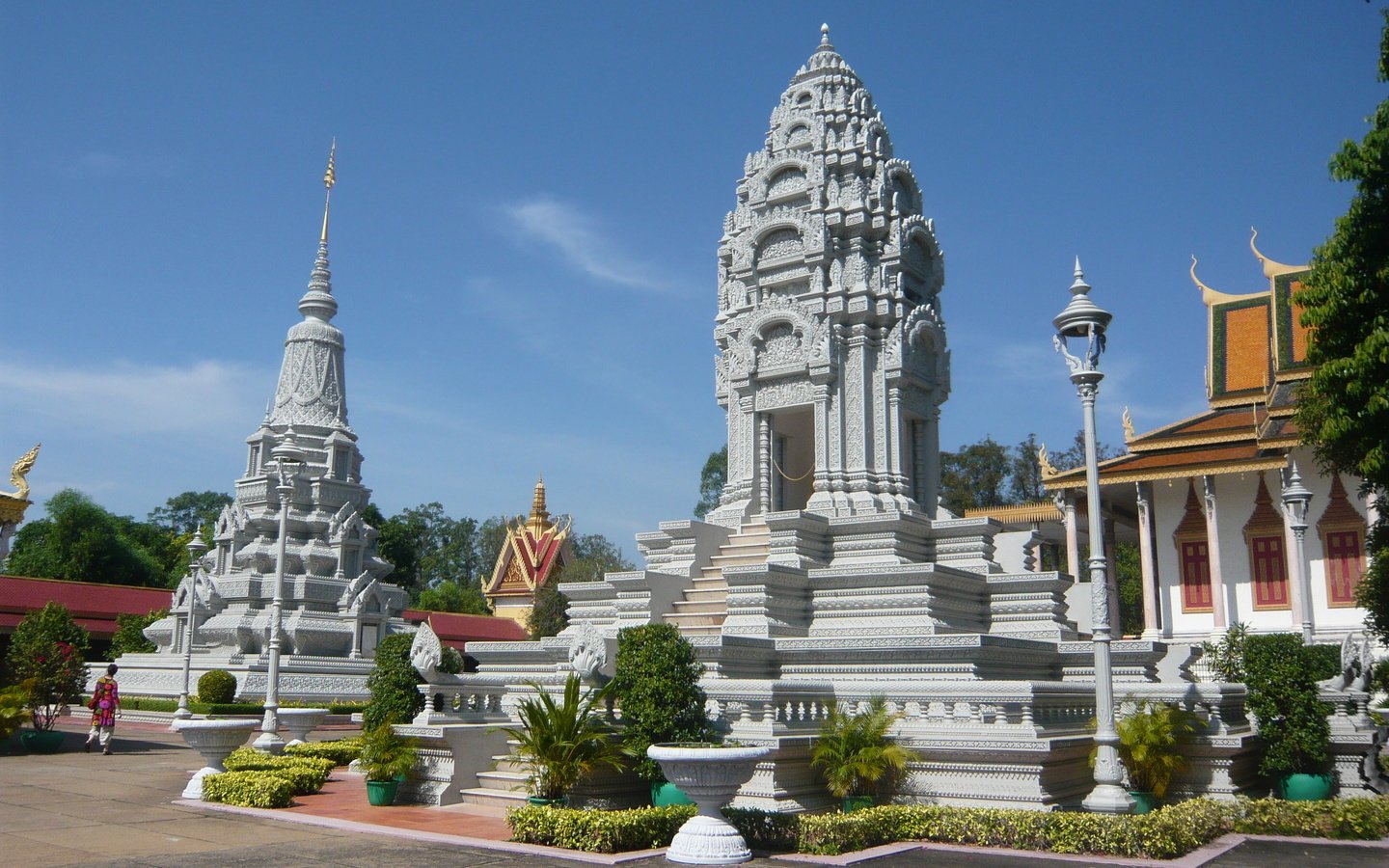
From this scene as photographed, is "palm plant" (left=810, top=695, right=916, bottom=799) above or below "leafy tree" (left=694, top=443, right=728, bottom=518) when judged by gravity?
below

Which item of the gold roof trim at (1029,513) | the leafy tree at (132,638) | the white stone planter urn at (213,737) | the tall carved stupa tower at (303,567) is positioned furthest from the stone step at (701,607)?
the gold roof trim at (1029,513)

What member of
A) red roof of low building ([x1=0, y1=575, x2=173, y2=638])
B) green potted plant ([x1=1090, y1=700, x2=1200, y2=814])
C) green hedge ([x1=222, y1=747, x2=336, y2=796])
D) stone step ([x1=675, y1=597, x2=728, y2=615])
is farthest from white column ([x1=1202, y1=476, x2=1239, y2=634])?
red roof of low building ([x1=0, y1=575, x2=173, y2=638])

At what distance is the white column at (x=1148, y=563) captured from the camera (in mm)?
33594

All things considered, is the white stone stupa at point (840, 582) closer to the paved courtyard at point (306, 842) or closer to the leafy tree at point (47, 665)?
the paved courtyard at point (306, 842)

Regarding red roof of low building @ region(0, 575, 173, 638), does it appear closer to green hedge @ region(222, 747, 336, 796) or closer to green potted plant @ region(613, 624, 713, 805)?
green hedge @ region(222, 747, 336, 796)

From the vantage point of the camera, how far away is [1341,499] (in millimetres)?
31844

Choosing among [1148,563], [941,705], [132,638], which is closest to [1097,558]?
[941,705]

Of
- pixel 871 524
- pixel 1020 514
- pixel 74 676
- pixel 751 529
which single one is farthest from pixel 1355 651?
pixel 1020 514

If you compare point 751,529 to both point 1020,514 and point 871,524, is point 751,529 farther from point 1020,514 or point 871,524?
point 1020,514

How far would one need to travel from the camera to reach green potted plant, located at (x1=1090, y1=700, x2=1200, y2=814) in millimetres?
12703

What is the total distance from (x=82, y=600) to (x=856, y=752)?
3698 cm

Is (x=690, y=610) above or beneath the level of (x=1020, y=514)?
beneath

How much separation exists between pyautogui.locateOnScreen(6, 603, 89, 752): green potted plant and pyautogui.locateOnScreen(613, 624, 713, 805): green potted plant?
1357cm

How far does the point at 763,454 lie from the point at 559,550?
38625mm
